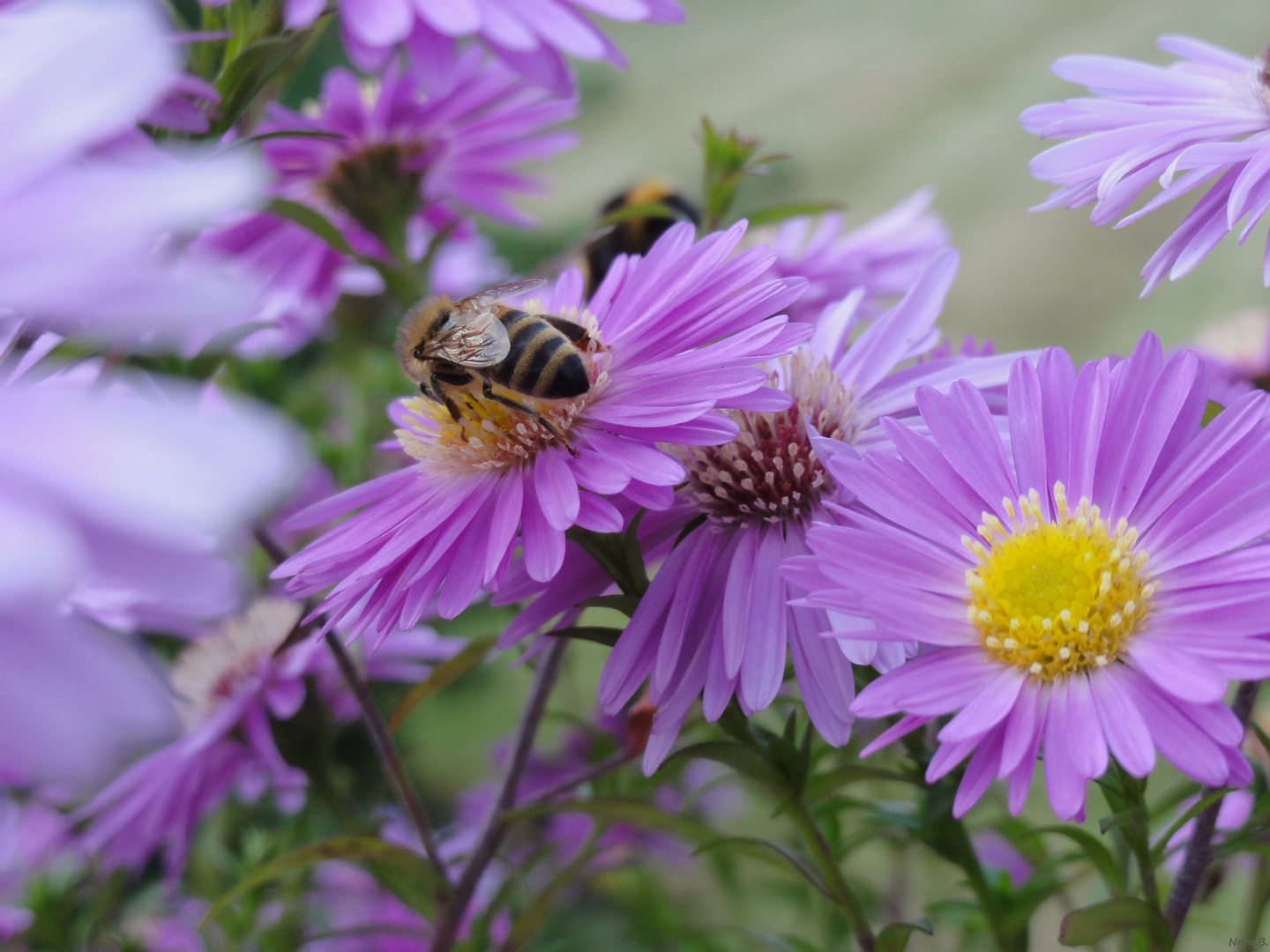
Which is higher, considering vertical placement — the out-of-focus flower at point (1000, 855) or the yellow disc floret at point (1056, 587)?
the yellow disc floret at point (1056, 587)

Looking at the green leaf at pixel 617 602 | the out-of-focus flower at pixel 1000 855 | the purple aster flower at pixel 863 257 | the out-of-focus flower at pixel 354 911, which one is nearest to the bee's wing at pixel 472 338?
the green leaf at pixel 617 602

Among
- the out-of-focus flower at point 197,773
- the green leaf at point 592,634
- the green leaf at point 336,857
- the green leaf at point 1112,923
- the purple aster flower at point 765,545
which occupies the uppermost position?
the purple aster flower at point 765,545

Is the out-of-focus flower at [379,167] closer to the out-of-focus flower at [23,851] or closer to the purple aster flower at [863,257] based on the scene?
the purple aster flower at [863,257]

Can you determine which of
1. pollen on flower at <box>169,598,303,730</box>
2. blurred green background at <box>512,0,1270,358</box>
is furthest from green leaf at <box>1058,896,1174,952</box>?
blurred green background at <box>512,0,1270,358</box>

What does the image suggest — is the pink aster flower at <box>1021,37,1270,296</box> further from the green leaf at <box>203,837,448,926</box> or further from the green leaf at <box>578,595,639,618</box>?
the green leaf at <box>203,837,448,926</box>

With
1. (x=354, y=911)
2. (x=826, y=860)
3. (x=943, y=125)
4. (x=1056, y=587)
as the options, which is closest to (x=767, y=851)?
(x=826, y=860)

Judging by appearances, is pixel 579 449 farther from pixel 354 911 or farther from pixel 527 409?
pixel 354 911

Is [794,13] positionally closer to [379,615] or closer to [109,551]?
[379,615]
